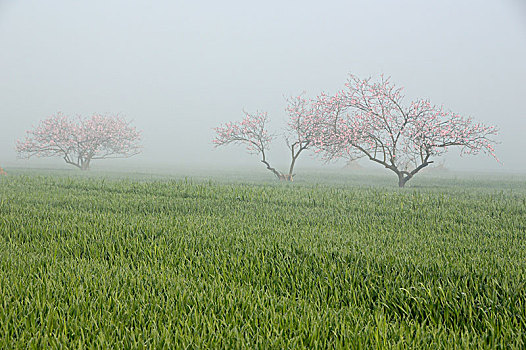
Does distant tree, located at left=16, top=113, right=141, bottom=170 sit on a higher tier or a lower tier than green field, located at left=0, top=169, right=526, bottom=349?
higher

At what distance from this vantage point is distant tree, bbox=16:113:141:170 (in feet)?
118

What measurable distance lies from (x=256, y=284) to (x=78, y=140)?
36.8m

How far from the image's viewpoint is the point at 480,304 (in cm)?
297

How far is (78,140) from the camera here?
35.1 m

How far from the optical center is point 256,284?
11.7ft

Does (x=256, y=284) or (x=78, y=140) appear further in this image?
(x=78, y=140)

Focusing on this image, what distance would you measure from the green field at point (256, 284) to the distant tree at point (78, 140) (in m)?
32.9

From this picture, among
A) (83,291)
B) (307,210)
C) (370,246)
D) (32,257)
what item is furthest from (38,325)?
(307,210)

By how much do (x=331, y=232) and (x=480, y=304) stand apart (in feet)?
8.84

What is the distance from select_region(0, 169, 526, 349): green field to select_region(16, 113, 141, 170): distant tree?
108 ft

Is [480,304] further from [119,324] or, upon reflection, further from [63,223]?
[63,223]

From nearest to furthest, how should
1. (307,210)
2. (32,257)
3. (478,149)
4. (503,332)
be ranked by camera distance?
1. (503,332)
2. (32,257)
3. (307,210)
4. (478,149)

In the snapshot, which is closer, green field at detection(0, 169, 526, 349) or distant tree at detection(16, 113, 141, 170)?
green field at detection(0, 169, 526, 349)

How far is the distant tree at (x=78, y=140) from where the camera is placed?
3597 cm
